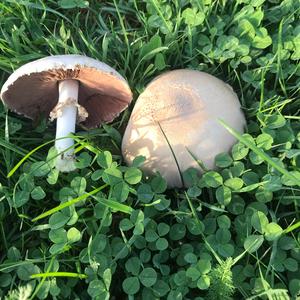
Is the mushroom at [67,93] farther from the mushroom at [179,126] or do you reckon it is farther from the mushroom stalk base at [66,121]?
the mushroom at [179,126]

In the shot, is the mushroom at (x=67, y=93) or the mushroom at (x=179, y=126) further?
the mushroom at (x=179, y=126)

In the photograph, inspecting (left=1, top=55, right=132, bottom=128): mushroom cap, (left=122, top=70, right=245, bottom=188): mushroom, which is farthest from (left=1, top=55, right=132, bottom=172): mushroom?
(left=122, top=70, right=245, bottom=188): mushroom

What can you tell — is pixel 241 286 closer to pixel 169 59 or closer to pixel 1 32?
pixel 169 59

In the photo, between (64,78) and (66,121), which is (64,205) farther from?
(64,78)

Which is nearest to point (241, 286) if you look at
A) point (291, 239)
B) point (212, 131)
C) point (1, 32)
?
point (291, 239)

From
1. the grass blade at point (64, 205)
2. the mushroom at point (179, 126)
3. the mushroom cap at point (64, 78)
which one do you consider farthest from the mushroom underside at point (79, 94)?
the grass blade at point (64, 205)
